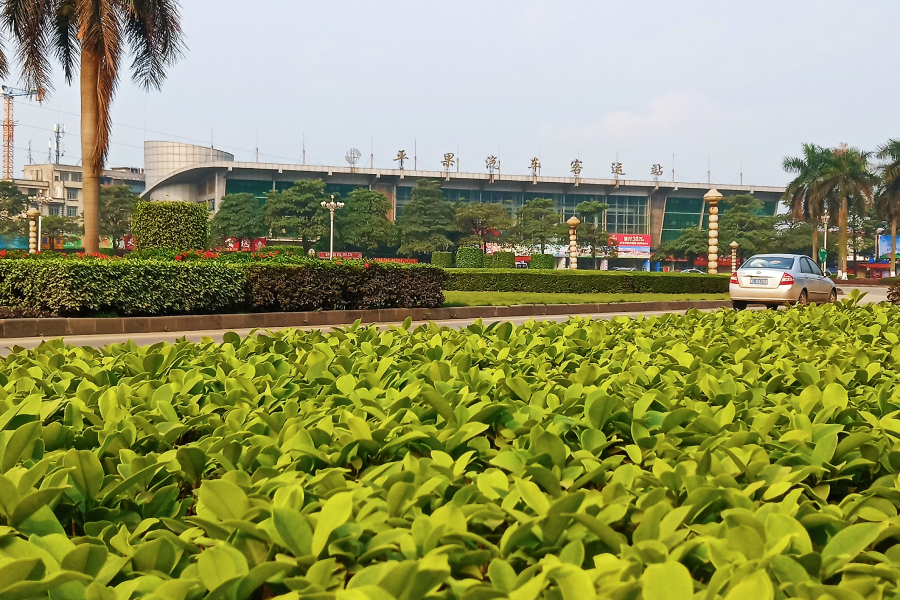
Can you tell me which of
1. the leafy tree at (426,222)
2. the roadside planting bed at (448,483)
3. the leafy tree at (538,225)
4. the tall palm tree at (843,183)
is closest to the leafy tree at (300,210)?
the leafy tree at (426,222)

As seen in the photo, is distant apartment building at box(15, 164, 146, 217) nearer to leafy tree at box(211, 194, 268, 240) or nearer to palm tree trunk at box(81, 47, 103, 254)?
leafy tree at box(211, 194, 268, 240)

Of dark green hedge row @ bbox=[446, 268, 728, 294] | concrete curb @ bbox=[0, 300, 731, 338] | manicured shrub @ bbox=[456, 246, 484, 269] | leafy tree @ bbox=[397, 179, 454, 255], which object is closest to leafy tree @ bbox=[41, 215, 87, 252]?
leafy tree @ bbox=[397, 179, 454, 255]

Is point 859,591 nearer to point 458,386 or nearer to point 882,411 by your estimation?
point 882,411

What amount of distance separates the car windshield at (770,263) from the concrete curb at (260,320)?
2497mm

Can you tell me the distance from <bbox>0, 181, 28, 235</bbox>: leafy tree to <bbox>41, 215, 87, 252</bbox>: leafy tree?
1.53 metres

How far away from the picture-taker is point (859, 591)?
1.02 m

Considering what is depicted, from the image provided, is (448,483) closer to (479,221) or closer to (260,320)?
(260,320)

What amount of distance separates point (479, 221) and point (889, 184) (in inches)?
1108

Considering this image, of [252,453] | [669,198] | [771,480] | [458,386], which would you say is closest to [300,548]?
[252,453]

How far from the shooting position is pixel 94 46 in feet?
54.9

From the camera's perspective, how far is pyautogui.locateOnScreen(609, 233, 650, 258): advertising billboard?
3196 inches

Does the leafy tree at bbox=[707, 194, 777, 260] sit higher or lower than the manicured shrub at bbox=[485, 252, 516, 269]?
higher

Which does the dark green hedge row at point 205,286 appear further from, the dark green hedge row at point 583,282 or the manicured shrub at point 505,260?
the manicured shrub at point 505,260

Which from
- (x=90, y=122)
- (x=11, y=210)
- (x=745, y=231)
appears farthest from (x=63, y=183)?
(x=90, y=122)
